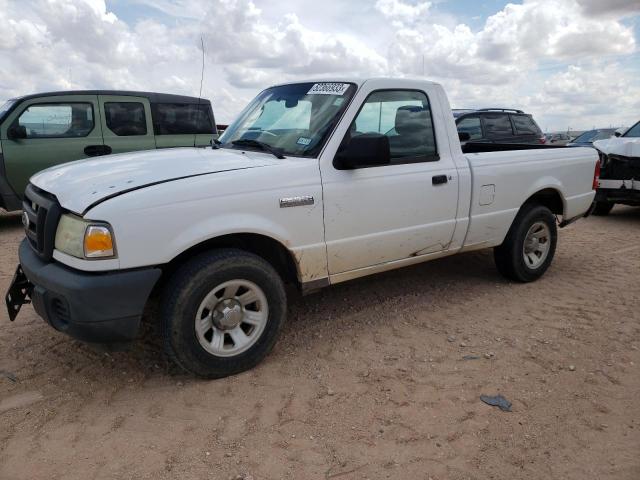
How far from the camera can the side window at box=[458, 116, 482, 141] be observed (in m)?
9.55

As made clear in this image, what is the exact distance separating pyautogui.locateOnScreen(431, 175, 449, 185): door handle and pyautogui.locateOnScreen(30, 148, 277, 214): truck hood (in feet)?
4.24

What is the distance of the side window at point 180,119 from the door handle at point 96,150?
87cm

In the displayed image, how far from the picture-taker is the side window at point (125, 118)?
794 cm

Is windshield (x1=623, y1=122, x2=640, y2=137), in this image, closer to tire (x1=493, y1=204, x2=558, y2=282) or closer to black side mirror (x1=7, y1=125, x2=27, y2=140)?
tire (x1=493, y1=204, x2=558, y2=282)

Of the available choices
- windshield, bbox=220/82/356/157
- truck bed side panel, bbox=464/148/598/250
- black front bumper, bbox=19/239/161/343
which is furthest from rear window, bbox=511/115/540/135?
black front bumper, bbox=19/239/161/343

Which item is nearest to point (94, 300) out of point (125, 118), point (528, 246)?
point (528, 246)

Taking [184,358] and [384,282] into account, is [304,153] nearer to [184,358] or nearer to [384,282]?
[184,358]

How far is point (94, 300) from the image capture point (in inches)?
107

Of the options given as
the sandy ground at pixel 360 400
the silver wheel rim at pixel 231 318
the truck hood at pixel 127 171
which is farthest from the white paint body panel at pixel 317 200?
the sandy ground at pixel 360 400

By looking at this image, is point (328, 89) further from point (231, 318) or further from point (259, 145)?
point (231, 318)

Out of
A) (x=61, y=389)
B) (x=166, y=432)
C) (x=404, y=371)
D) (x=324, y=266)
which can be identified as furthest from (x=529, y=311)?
(x=61, y=389)

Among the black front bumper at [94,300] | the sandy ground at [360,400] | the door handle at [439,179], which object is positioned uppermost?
the door handle at [439,179]

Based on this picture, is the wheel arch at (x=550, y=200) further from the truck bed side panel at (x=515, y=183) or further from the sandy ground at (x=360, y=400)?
the sandy ground at (x=360, y=400)

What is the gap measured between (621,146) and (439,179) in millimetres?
5994
